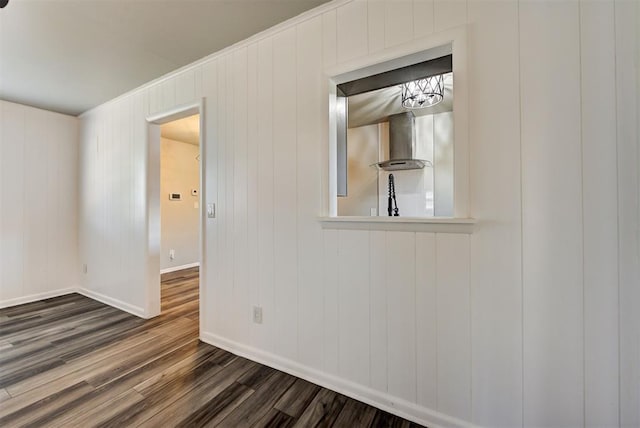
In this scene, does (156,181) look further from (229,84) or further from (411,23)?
(411,23)

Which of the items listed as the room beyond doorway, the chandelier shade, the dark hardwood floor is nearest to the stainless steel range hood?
the chandelier shade

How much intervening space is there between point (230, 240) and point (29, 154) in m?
3.17

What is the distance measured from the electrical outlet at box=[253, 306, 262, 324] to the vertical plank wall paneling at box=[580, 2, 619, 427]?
1.74 m

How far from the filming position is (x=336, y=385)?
63.2 inches

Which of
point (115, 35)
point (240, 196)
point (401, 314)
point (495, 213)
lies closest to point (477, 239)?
point (495, 213)

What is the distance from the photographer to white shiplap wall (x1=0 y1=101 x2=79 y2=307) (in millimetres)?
3043

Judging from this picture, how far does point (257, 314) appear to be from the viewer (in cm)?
193

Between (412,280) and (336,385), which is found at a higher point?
(412,280)

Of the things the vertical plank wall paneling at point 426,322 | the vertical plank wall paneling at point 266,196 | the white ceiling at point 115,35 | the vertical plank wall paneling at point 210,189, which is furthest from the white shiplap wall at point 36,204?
the vertical plank wall paneling at point 426,322

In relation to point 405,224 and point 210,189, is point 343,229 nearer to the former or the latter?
point 405,224

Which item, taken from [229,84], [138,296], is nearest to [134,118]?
[229,84]

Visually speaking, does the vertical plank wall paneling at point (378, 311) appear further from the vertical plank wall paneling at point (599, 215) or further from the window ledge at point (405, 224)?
the vertical plank wall paneling at point (599, 215)

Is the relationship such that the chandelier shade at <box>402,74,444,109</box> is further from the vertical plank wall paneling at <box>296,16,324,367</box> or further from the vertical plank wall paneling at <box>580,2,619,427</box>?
the vertical plank wall paneling at <box>580,2,619,427</box>

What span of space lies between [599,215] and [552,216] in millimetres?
148
